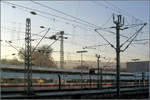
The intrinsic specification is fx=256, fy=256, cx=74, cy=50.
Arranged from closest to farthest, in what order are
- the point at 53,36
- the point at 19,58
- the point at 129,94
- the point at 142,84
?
the point at 53,36
the point at 129,94
the point at 142,84
the point at 19,58

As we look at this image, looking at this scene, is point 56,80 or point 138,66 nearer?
point 56,80

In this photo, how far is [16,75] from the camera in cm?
2620

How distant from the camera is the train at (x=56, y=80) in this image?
84.1 feet

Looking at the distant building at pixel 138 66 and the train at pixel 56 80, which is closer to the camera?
the train at pixel 56 80

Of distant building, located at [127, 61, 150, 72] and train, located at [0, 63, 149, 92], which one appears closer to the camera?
train, located at [0, 63, 149, 92]

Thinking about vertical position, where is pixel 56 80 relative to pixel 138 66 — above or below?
above

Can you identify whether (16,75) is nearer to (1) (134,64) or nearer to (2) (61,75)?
(2) (61,75)

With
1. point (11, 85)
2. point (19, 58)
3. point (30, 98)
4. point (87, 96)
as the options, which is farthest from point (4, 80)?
point (19, 58)

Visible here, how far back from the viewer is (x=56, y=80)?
3117 cm

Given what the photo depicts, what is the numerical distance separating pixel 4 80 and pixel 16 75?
1.74 meters

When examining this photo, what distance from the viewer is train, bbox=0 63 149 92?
84.1 ft

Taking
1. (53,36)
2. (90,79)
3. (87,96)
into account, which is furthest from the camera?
(90,79)

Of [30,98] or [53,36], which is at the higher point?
[53,36]

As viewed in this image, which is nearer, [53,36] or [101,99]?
[101,99]
